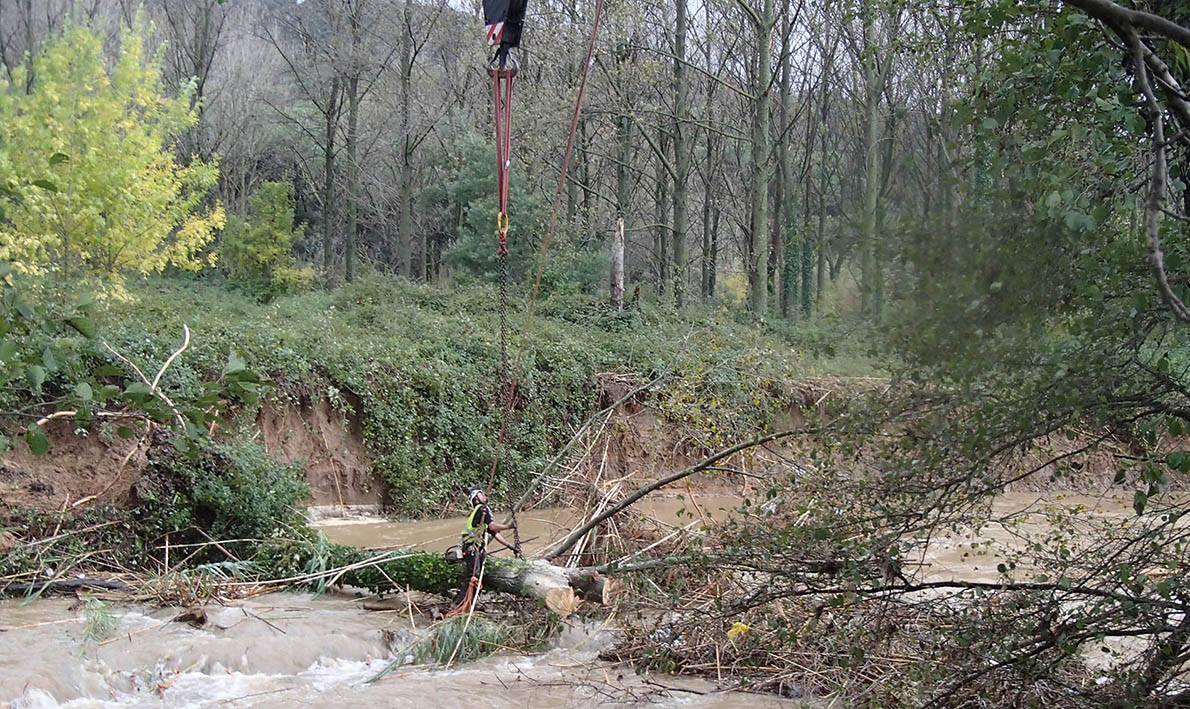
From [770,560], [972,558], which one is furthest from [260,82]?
[770,560]

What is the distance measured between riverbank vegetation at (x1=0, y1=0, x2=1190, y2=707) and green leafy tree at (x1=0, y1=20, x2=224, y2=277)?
7 cm

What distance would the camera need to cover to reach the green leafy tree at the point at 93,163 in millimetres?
14844

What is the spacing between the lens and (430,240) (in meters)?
38.4

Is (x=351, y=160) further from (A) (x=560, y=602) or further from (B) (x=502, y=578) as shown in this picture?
(A) (x=560, y=602)

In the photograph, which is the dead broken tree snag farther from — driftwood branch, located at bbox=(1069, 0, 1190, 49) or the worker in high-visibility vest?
driftwood branch, located at bbox=(1069, 0, 1190, 49)

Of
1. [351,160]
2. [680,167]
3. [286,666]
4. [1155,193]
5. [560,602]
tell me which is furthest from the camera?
[351,160]

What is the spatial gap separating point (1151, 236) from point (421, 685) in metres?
5.76

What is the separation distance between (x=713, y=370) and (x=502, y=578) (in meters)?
4.31

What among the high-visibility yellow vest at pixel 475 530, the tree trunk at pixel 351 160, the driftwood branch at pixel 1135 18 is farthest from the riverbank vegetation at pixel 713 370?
the high-visibility yellow vest at pixel 475 530

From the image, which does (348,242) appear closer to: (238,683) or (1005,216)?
(238,683)

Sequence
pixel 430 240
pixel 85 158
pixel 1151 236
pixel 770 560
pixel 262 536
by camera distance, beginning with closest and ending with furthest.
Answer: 1. pixel 1151 236
2. pixel 770 560
3. pixel 262 536
4. pixel 85 158
5. pixel 430 240

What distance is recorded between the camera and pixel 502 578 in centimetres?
815

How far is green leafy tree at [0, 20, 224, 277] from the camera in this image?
1484 cm

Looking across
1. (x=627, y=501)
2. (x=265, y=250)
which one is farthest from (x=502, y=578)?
(x=265, y=250)
